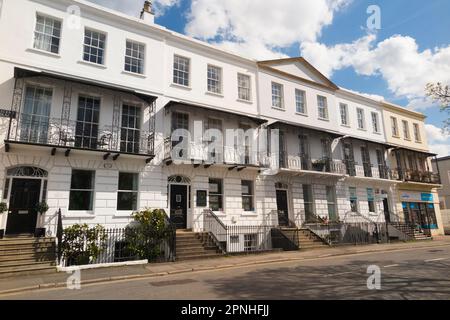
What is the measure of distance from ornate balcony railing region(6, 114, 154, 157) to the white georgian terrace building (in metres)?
0.05

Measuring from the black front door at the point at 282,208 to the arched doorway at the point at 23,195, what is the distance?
13.0 m

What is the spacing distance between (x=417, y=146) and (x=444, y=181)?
15325mm

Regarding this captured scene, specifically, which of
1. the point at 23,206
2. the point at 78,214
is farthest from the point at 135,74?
the point at 23,206

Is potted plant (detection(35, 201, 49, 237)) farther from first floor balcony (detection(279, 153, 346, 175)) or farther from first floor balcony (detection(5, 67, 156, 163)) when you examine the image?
first floor balcony (detection(279, 153, 346, 175))

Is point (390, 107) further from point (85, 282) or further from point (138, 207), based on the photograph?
point (85, 282)

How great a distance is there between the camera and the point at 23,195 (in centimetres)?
1297

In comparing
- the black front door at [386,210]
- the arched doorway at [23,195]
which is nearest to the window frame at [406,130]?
the black front door at [386,210]

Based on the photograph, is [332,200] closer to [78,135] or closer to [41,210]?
[78,135]

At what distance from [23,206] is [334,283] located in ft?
39.5

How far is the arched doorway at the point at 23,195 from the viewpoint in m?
12.6

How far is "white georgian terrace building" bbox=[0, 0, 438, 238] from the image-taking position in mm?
13375

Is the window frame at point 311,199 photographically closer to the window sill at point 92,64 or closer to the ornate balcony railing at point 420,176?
the ornate balcony railing at point 420,176

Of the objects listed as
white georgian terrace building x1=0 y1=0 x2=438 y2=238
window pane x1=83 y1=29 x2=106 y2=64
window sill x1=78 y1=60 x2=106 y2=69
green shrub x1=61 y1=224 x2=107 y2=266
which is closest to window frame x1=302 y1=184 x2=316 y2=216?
white georgian terrace building x1=0 y1=0 x2=438 y2=238

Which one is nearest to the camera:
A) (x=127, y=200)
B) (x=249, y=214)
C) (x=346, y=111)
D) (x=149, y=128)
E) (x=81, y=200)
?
(x=81, y=200)
